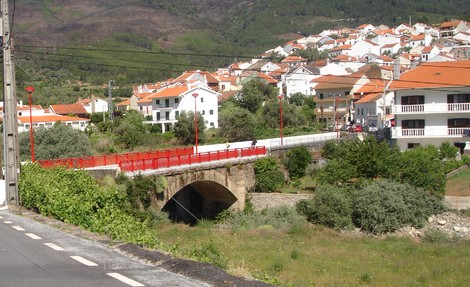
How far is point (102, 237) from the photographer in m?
12.3

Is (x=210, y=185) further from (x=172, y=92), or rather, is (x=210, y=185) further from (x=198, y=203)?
(x=172, y=92)

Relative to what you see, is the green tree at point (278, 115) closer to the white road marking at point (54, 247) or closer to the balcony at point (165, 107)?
the balcony at point (165, 107)

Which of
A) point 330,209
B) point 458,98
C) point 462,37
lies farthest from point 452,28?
point 330,209

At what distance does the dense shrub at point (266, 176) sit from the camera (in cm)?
3988

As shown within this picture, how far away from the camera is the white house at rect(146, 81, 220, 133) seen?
3002 inches

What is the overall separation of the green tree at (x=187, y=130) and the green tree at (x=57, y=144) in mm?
17117

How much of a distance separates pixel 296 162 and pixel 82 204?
28.6 meters

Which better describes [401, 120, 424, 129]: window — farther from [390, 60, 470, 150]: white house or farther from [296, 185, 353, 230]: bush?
[296, 185, 353, 230]: bush

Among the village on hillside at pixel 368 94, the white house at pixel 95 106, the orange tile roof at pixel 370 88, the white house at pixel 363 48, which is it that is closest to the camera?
the village on hillside at pixel 368 94

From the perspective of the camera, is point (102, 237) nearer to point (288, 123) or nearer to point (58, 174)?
point (58, 174)

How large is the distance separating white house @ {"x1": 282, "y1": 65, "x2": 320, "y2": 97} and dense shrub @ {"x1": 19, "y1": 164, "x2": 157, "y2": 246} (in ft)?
289

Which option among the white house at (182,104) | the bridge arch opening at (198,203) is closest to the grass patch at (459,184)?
the bridge arch opening at (198,203)

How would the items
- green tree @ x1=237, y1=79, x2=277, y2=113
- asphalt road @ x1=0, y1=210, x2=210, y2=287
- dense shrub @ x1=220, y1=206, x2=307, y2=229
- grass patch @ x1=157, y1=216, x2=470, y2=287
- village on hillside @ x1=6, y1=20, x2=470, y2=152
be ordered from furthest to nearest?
green tree @ x1=237, y1=79, x2=277, y2=113 < village on hillside @ x1=6, y1=20, x2=470, y2=152 < dense shrub @ x1=220, y1=206, x2=307, y2=229 < grass patch @ x1=157, y1=216, x2=470, y2=287 < asphalt road @ x1=0, y1=210, x2=210, y2=287

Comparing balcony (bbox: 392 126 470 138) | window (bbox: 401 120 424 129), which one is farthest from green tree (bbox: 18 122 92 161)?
window (bbox: 401 120 424 129)
